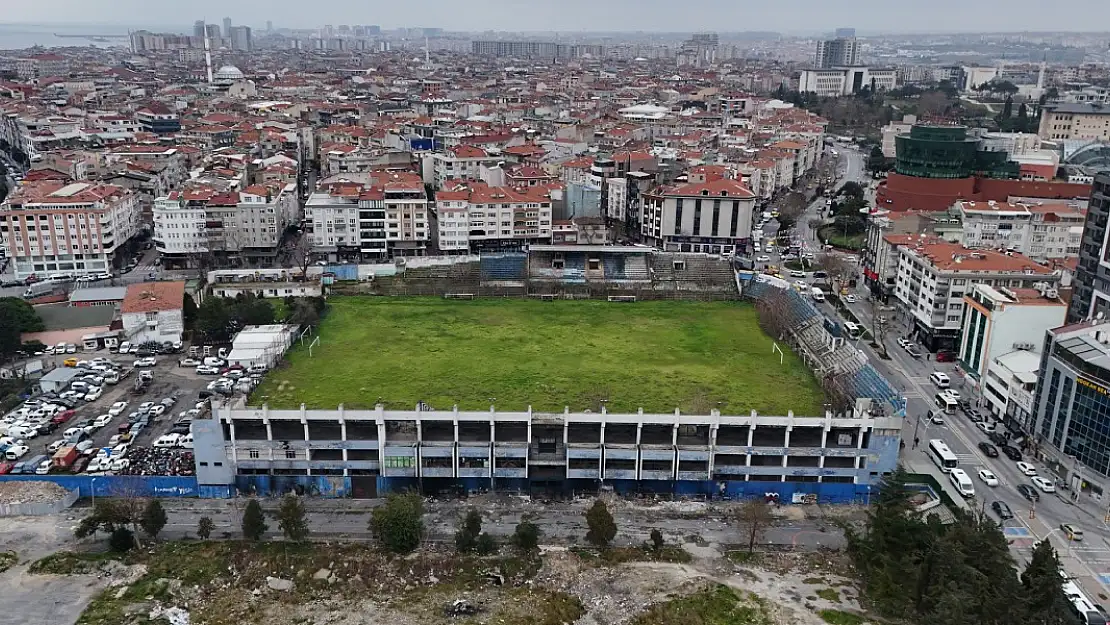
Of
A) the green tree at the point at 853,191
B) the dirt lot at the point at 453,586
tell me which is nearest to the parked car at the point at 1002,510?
the dirt lot at the point at 453,586

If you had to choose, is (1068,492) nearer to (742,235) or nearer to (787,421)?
(787,421)

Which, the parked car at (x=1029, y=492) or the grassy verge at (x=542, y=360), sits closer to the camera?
the parked car at (x=1029, y=492)

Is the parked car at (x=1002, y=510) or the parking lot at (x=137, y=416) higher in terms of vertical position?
the parked car at (x=1002, y=510)

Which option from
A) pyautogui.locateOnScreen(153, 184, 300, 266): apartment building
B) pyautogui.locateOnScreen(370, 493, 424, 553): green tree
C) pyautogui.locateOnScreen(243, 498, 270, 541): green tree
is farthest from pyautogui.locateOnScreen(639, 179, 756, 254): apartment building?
pyautogui.locateOnScreen(243, 498, 270, 541): green tree

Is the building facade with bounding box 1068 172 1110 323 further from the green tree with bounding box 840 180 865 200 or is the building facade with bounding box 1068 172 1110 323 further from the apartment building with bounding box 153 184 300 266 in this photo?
the apartment building with bounding box 153 184 300 266

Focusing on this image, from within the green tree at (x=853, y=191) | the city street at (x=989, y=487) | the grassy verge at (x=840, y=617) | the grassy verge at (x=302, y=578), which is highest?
the green tree at (x=853, y=191)

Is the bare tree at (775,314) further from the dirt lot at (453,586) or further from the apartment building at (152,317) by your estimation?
the apartment building at (152,317)
